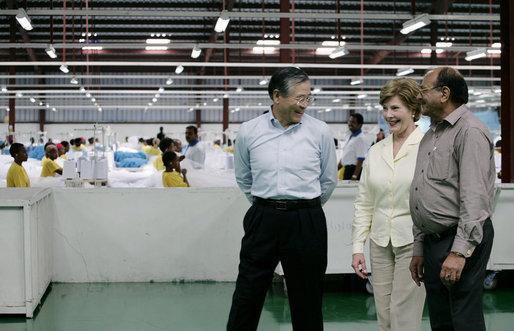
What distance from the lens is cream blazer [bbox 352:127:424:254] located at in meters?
2.57

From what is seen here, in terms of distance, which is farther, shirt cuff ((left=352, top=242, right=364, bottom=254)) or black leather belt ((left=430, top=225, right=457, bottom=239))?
shirt cuff ((left=352, top=242, right=364, bottom=254))

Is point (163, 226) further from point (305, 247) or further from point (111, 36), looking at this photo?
point (111, 36)

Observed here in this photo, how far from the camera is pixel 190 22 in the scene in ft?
60.2

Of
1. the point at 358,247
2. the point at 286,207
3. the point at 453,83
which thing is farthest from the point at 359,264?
the point at 453,83

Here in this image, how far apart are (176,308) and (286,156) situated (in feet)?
7.64

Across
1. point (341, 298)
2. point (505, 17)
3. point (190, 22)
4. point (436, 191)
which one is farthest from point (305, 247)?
point (190, 22)

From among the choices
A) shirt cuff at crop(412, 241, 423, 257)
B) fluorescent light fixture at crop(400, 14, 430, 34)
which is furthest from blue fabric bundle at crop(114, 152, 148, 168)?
shirt cuff at crop(412, 241, 423, 257)

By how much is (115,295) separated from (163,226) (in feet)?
2.39

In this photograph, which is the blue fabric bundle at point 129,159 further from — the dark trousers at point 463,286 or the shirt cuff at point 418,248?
the dark trousers at point 463,286

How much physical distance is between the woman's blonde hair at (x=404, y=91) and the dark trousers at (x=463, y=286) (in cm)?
66

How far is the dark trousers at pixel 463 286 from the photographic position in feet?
6.91

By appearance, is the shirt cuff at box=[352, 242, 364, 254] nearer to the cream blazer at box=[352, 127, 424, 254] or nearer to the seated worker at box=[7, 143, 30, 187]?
the cream blazer at box=[352, 127, 424, 254]

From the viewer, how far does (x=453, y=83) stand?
2184 millimetres

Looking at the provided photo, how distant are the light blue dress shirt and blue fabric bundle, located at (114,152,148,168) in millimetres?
10977
